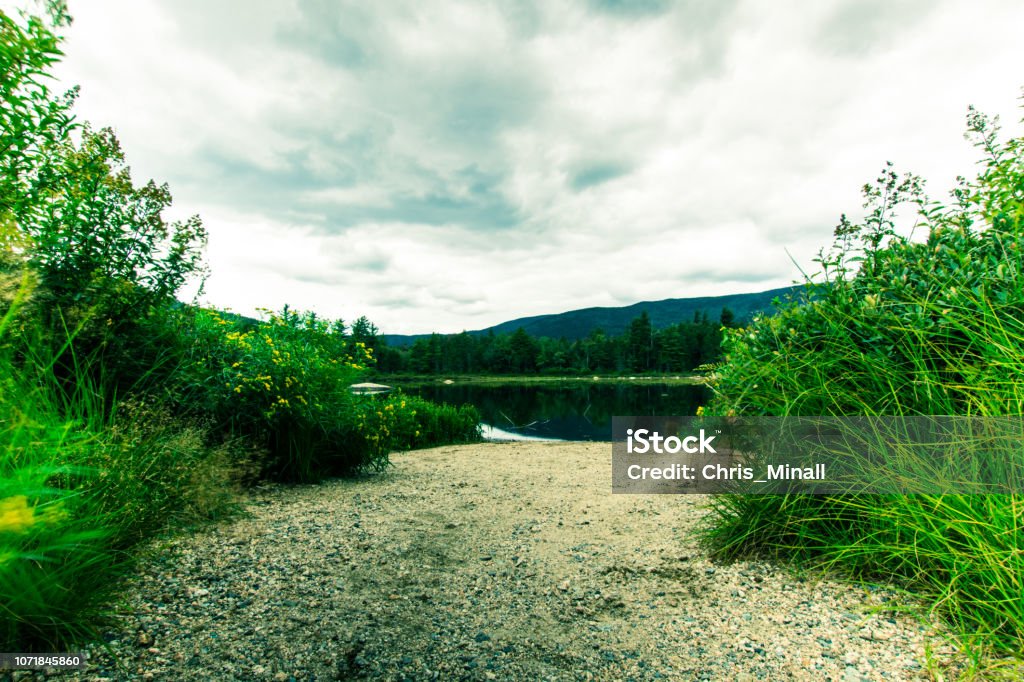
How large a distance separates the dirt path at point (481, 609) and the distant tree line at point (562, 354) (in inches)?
2671

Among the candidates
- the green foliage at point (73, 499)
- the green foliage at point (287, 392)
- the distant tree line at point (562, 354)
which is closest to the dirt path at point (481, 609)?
the green foliage at point (73, 499)

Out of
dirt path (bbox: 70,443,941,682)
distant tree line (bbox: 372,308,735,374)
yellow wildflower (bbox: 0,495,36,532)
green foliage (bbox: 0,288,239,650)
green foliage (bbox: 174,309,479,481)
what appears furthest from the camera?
distant tree line (bbox: 372,308,735,374)

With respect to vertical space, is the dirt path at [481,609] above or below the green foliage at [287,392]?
below

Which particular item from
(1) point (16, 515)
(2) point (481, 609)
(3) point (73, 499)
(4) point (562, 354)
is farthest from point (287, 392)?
(4) point (562, 354)

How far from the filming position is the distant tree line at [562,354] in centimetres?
Result: 7094

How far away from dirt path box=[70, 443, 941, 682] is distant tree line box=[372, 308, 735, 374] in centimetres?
6785

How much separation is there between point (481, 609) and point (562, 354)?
84.0 metres

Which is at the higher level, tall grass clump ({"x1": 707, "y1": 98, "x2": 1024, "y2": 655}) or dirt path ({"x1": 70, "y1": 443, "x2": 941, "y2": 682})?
tall grass clump ({"x1": 707, "y1": 98, "x2": 1024, "y2": 655})

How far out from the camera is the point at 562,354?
86.4 metres

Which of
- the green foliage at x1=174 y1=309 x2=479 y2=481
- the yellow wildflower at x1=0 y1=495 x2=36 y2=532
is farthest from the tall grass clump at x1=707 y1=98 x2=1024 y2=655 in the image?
the green foliage at x1=174 y1=309 x2=479 y2=481

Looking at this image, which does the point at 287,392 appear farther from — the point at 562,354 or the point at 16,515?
the point at 562,354

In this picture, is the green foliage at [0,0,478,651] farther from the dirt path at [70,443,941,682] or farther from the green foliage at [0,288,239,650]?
the dirt path at [70,443,941,682]

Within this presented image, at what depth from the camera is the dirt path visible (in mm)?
2274

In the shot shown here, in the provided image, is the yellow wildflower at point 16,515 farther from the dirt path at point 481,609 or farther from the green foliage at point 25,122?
the green foliage at point 25,122
